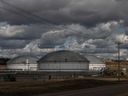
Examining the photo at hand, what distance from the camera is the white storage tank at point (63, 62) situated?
12850cm

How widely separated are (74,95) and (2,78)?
150 feet

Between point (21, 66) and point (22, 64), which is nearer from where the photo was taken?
point (22, 64)

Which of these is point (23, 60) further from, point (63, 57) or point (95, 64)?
point (95, 64)

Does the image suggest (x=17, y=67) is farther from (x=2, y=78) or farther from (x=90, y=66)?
(x=2, y=78)

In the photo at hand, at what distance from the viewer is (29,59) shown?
476ft

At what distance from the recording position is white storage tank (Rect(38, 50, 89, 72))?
422 ft

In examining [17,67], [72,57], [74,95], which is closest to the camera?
[74,95]

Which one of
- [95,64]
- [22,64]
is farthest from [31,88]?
[95,64]

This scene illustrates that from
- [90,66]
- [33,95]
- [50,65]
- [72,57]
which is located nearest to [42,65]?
[50,65]

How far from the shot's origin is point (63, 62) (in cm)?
12875

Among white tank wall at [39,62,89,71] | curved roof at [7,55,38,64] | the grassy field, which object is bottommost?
the grassy field

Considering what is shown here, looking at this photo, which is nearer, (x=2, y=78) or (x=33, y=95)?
(x=33, y=95)

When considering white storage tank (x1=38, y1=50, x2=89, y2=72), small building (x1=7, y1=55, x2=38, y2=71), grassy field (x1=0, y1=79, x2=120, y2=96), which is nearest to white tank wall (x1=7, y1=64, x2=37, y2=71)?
small building (x1=7, y1=55, x2=38, y2=71)

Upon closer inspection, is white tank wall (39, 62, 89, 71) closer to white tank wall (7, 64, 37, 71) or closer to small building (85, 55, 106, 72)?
white tank wall (7, 64, 37, 71)
